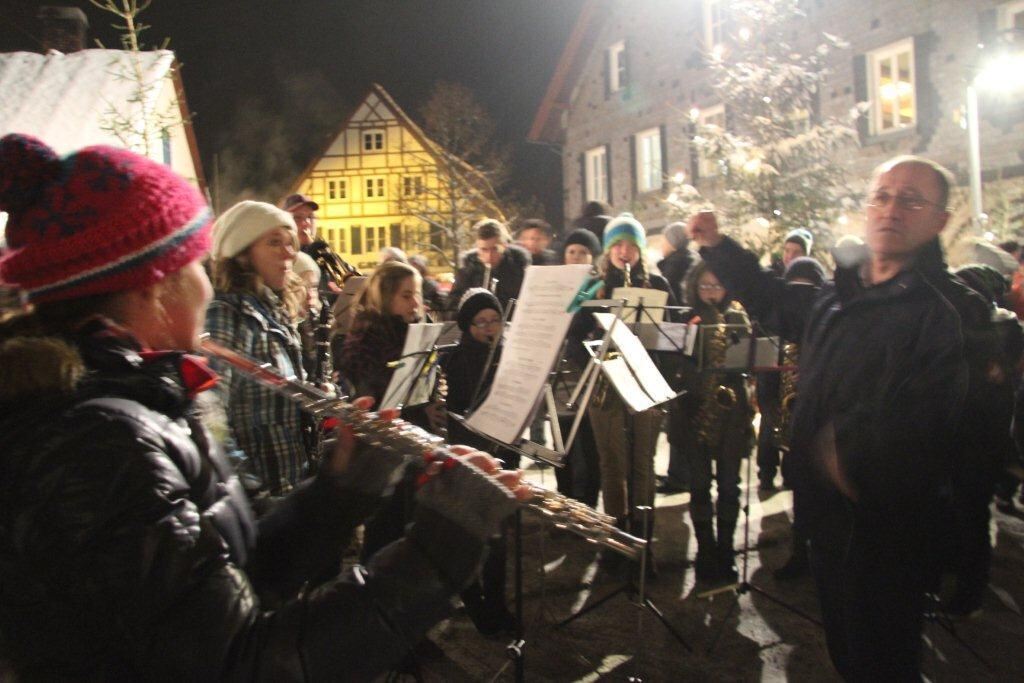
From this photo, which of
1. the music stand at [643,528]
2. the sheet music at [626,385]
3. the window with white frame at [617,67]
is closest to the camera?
the music stand at [643,528]

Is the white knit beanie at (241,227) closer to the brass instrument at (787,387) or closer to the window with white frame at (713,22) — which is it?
the brass instrument at (787,387)

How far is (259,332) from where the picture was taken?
3.57 metres

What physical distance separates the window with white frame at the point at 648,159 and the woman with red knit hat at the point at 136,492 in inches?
862

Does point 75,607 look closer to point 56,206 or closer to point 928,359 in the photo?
point 56,206

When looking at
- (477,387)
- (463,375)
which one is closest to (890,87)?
(463,375)

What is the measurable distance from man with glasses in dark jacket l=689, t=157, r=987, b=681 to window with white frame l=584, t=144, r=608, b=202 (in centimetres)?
2213

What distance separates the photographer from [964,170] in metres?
14.6

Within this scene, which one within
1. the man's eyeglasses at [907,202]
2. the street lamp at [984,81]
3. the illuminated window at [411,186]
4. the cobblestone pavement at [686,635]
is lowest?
the cobblestone pavement at [686,635]

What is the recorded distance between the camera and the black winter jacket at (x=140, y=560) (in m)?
1.17

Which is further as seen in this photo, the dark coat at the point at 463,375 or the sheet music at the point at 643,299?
the sheet music at the point at 643,299

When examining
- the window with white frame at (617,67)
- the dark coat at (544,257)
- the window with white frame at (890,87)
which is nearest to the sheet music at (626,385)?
the dark coat at (544,257)

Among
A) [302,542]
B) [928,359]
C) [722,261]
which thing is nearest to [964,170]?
[722,261]

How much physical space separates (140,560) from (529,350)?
2417mm

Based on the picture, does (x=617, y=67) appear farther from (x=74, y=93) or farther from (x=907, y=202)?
(x=907, y=202)
